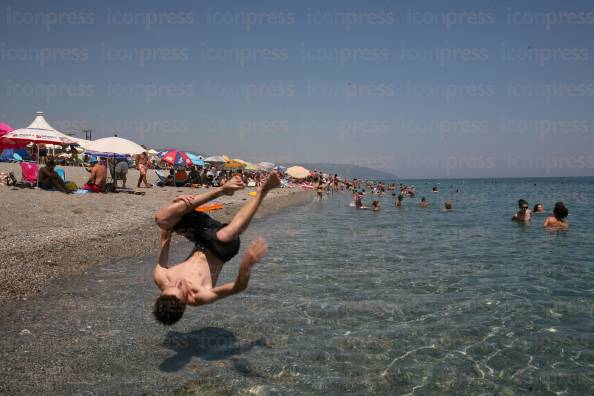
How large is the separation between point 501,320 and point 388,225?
12.0 meters

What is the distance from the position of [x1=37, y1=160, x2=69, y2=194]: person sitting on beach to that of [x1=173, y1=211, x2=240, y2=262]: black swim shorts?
52.5 ft

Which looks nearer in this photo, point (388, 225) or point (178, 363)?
point (178, 363)

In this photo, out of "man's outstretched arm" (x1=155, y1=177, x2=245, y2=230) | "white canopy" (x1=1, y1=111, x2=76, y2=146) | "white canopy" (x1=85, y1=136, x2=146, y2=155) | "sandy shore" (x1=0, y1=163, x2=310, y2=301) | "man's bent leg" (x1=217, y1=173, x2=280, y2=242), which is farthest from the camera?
"white canopy" (x1=85, y1=136, x2=146, y2=155)

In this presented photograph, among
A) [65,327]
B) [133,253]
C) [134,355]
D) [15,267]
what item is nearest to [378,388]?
[134,355]

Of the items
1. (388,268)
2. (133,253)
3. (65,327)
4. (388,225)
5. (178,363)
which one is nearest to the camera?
(178,363)

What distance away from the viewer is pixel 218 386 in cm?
424

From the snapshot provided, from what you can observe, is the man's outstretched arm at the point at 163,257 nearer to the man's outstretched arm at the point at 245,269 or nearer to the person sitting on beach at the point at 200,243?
the person sitting on beach at the point at 200,243

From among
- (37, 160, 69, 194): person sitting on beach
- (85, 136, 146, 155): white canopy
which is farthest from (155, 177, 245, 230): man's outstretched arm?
(85, 136, 146, 155): white canopy

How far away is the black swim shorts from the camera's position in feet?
15.6

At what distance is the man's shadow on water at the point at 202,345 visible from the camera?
15.7 feet

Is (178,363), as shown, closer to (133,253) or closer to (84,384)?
(84,384)

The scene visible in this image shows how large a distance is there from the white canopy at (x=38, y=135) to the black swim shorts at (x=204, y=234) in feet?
51.7

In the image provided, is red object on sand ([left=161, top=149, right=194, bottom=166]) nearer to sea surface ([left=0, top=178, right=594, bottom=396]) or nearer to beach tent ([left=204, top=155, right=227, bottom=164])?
beach tent ([left=204, top=155, right=227, bottom=164])

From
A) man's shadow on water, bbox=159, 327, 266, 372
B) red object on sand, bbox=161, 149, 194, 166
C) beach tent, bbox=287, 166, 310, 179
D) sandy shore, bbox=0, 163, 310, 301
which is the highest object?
red object on sand, bbox=161, 149, 194, 166
